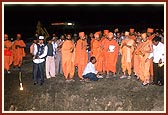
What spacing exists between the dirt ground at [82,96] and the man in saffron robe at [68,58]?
0.37 metres

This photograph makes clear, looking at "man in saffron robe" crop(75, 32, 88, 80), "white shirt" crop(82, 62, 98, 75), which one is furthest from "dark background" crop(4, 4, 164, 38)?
"white shirt" crop(82, 62, 98, 75)

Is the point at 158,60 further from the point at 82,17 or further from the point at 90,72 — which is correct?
the point at 82,17

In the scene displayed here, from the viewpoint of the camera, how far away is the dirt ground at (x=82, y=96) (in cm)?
1079

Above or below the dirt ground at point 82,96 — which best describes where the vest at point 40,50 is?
above

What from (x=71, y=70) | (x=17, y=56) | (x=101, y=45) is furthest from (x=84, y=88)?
(x=17, y=56)

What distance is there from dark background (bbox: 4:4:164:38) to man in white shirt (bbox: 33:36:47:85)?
2.22 feet

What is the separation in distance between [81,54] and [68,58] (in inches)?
17.1

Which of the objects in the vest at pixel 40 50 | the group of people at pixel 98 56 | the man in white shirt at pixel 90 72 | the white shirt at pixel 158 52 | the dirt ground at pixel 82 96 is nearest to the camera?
the dirt ground at pixel 82 96

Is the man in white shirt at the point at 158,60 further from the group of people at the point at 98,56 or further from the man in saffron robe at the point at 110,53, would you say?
the man in saffron robe at the point at 110,53

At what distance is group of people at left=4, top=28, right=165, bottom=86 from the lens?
38.1ft

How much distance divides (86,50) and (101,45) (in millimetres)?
498

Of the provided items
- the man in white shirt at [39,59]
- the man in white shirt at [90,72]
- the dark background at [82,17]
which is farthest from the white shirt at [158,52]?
the man in white shirt at [39,59]

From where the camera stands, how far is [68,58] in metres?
12.1

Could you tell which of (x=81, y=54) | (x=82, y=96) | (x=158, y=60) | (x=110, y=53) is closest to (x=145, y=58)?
(x=158, y=60)
